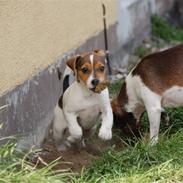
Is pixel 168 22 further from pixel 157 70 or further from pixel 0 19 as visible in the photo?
pixel 0 19

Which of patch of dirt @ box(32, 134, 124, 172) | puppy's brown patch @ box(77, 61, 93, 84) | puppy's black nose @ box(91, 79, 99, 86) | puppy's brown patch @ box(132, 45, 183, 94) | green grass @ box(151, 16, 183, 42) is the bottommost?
green grass @ box(151, 16, 183, 42)

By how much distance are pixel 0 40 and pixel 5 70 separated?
0.98 ft

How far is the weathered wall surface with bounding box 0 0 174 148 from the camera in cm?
642

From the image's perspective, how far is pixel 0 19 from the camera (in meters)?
6.24

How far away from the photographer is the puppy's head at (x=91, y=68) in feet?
20.0

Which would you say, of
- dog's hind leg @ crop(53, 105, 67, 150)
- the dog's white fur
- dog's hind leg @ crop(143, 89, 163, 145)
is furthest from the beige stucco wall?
dog's hind leg @ crop(143, 89, 163, 145)

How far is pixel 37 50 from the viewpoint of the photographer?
7.24m

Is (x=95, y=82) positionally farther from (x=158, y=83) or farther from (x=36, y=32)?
(x=36, y=32)

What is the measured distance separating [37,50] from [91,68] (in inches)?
49.7

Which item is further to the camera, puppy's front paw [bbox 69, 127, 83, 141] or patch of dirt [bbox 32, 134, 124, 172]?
patch of dirt [bbox 32, 134, 124, 172]

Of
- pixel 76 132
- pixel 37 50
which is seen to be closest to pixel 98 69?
pixel 76 132

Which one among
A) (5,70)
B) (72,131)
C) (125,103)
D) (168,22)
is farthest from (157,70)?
(168,22)

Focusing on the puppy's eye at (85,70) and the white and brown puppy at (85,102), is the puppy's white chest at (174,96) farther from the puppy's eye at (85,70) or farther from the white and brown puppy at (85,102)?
the puppy's eye at (85,70)

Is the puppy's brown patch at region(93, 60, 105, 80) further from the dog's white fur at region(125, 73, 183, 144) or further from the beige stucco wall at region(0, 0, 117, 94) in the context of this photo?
the dog's white fur at region(125, 73, 183, 144)
